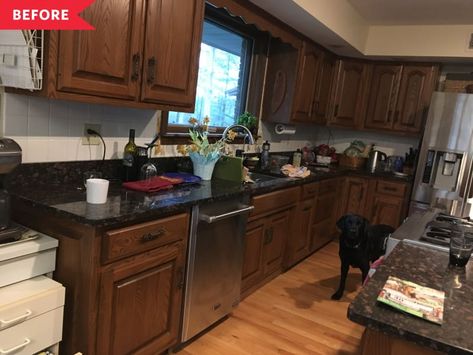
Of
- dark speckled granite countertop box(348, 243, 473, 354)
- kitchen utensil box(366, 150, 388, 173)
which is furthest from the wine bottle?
kitchen utensil box(366, 150, 388, 173)

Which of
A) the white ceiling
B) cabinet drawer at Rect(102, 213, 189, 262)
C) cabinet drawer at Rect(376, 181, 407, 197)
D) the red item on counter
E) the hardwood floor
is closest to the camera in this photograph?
cabinet drawer at Rect(102, 213, 189, 262)

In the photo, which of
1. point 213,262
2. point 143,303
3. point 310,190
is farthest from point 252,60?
point 143,303

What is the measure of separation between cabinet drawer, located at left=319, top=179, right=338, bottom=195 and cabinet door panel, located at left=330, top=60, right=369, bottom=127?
2.85 ft

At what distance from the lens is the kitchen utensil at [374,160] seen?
4.48 meters

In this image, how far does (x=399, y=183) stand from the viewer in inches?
164

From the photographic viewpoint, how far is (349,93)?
4559 mm

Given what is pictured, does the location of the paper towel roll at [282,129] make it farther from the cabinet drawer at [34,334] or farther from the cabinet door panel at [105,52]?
the cabinet drawer at [34,334]

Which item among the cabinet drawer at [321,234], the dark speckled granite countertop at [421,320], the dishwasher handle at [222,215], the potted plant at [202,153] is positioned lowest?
the cabinet drawer at [321,234]

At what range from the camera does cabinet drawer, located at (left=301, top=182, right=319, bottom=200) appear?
3.40 meters

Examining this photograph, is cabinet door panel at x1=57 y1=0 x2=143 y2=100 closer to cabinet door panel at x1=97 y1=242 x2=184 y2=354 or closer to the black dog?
cabinet door panel at x1=97 y1=242 x2=184 y2=354

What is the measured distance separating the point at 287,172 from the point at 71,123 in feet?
5.97

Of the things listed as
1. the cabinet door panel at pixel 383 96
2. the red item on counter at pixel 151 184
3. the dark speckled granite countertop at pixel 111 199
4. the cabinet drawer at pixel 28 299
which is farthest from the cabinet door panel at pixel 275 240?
the cabinet door panel at pixel 383 96

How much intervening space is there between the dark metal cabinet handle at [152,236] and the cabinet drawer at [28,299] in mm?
372

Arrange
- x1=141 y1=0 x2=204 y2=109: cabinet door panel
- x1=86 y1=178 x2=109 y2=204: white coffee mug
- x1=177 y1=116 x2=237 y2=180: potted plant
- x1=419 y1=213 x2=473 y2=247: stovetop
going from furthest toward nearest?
x1=177 y1=116 x2=237 y2=180: potted plant
x1=141 y1=0 x2=204 y2=109: cabinet door panel
x1=86 y1=178 x2=109 y2=204: white coffee mug
x1=419 y1=213 x2=473 y2=247: stovetop
